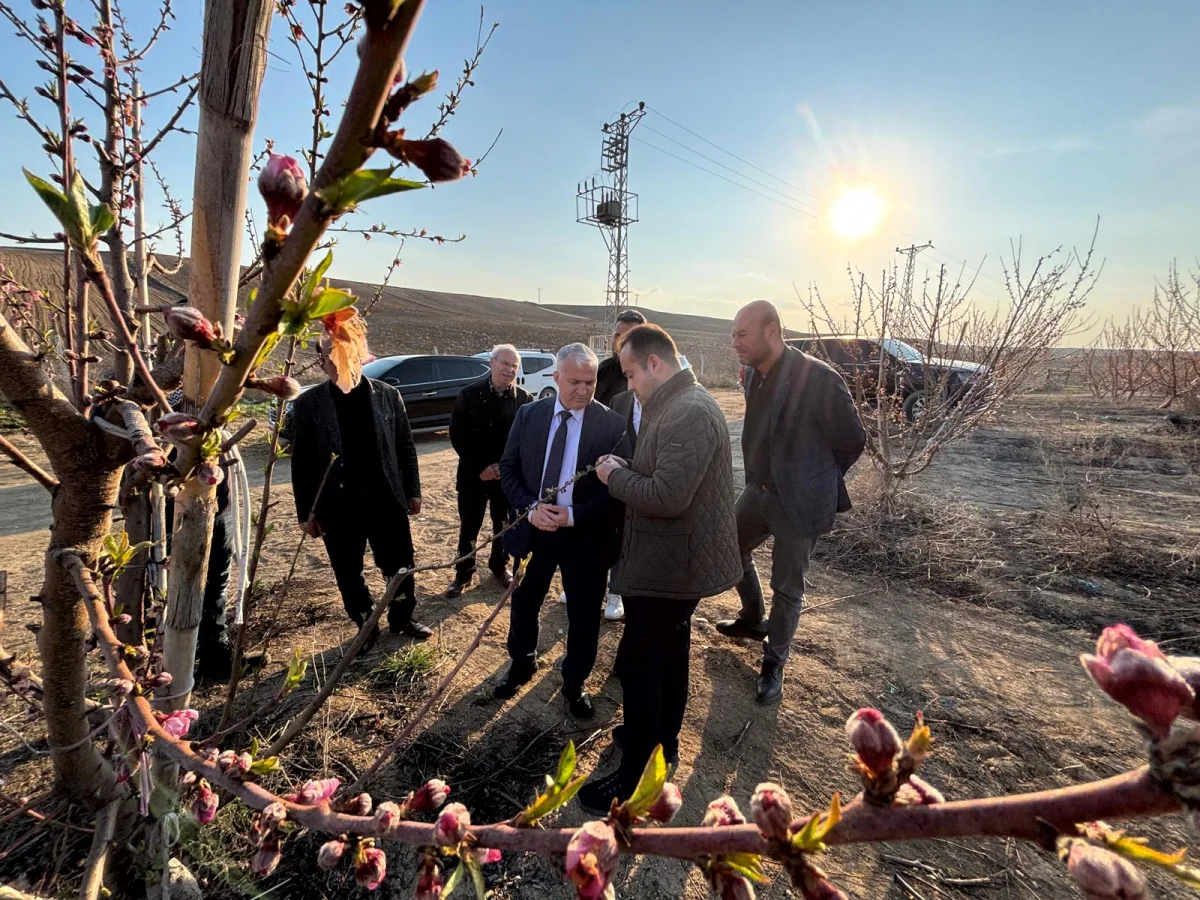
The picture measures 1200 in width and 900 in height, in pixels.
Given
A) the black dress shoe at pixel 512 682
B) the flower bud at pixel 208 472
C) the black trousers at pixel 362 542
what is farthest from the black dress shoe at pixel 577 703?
the flower bud at pixel 208 472

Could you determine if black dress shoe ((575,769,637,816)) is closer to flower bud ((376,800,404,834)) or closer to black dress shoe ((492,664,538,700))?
black dress shoe ((492,664,538,700))

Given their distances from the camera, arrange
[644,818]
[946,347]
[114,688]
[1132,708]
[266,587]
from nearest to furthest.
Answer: [1132,708] → [644,818] → [114,688] → [266,587] → [946,347]

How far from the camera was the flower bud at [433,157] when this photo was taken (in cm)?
46

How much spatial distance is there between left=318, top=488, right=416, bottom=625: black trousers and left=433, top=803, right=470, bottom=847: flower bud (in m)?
2.73

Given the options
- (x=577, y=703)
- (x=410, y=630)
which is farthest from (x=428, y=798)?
(x=410, y=630)

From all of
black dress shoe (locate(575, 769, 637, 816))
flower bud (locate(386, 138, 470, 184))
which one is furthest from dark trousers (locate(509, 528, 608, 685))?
flower bud (locate(386, 138, 470, 184))

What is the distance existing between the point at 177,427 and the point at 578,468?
7.50 feet

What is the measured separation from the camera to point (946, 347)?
560cm

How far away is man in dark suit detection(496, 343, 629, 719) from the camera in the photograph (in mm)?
2770

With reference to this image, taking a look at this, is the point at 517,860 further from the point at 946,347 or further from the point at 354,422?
the point at 946,347

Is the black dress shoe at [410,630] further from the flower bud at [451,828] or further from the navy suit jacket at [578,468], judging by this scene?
the flower bud at [451,828]

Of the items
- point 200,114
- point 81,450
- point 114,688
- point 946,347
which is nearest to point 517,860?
point 114,688

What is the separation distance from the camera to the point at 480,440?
A: 14.0ft

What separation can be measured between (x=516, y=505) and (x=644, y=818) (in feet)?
7.61
